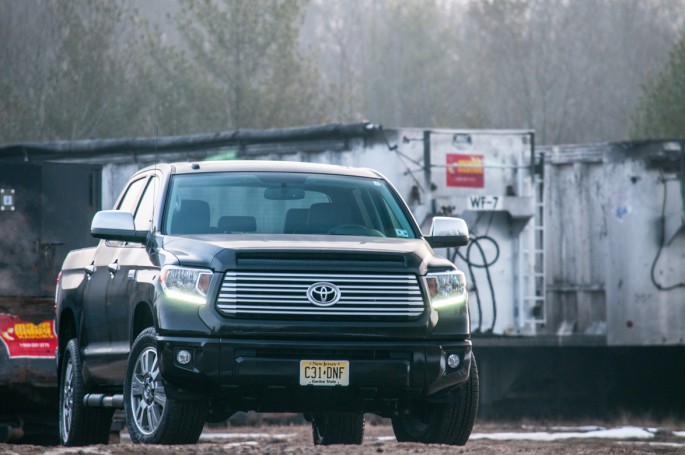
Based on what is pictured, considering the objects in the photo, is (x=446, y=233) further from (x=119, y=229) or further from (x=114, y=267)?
(x=114, y=267)

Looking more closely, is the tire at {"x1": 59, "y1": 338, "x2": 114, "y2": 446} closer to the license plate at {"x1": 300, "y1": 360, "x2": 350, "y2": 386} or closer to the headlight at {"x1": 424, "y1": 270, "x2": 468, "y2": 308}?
the license plate at {"x1": 300, "y1": 360, "x2": 350, "y2": 386}

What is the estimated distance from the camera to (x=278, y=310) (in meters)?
7.62

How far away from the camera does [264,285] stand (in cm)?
763

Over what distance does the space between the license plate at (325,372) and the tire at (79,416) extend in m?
2.71

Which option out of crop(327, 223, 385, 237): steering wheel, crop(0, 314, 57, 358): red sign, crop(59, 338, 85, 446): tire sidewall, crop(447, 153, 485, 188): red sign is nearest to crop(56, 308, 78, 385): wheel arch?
crop(59, 338, 85, 446): tire sidewall

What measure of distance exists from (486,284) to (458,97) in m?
39.0

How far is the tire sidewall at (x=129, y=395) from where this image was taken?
7.85m

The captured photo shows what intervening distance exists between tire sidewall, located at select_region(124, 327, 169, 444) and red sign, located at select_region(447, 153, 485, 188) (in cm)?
931

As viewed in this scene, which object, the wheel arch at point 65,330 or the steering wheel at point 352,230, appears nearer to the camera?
the steering wheel at point 352,230

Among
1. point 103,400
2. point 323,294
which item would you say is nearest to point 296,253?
point 323,294

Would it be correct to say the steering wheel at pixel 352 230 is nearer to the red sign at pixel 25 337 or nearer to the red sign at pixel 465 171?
the red sign at pixel 25 337

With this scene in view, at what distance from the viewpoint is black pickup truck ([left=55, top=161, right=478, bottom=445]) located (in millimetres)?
7609

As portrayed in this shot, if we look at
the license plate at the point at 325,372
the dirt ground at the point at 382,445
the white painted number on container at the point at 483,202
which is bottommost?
the dirt ground at the point at 382,445

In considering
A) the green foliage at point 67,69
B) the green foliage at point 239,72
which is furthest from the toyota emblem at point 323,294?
the green foliage at point 239,72
